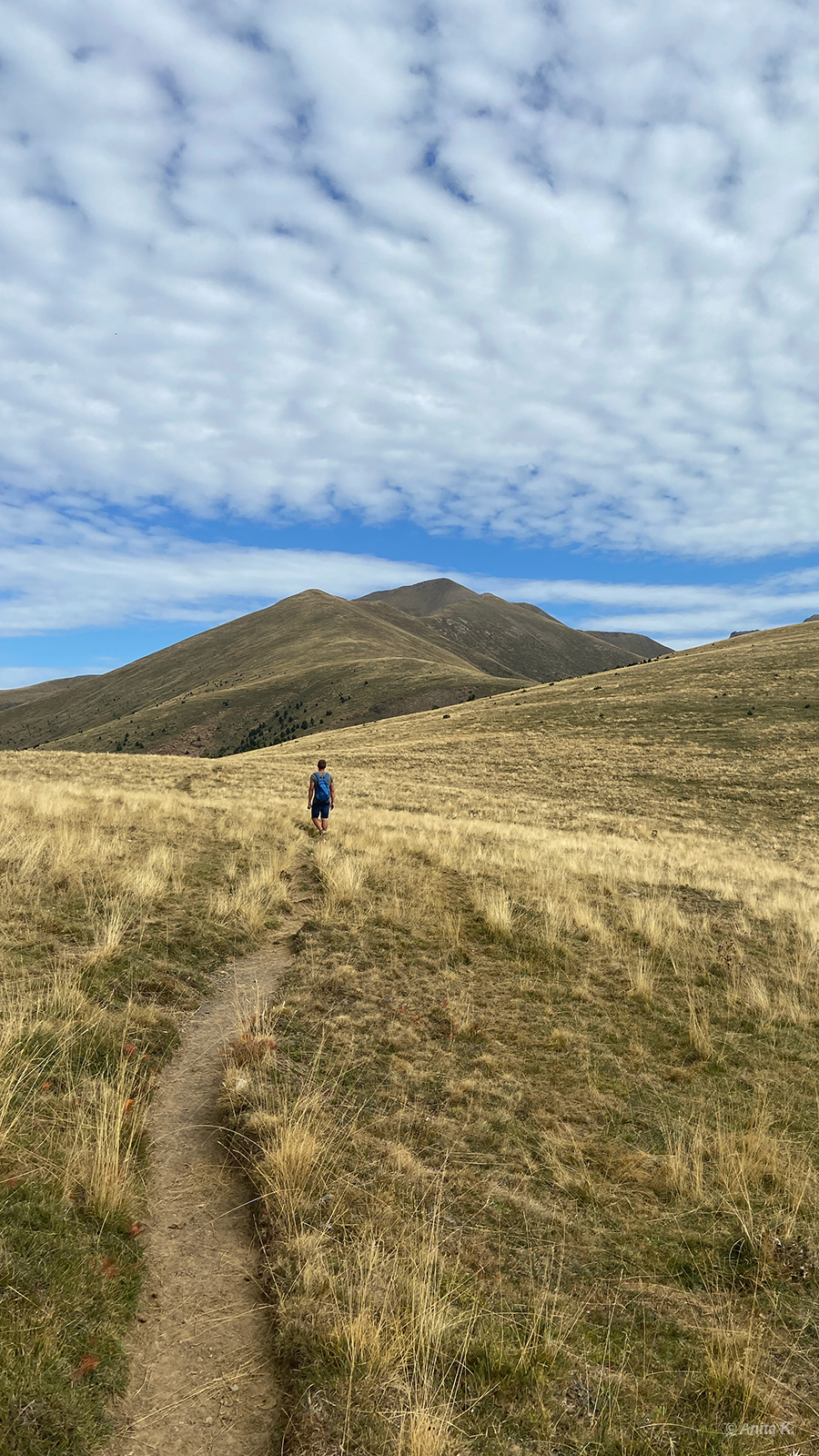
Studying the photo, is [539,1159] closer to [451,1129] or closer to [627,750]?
[451,1129]

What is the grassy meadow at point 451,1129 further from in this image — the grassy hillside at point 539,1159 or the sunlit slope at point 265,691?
the sunlit slope at point 265,691

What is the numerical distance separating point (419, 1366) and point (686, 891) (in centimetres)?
1336

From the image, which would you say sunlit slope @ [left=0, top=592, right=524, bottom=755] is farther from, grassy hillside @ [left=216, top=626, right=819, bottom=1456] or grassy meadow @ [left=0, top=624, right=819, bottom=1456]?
grassy hillside @ [left=216, top=626, right=819, bottom=1456]

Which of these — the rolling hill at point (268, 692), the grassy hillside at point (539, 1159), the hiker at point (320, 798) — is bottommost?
the grassy hillside at point (539, 1159)

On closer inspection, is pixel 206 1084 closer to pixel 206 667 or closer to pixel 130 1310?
pixel 130 1310

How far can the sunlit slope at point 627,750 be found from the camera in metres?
32.7

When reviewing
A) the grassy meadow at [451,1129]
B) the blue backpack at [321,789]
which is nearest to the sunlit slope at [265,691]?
the blue backpack at [321,789]

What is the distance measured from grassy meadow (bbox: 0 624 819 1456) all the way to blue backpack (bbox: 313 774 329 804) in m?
2.06

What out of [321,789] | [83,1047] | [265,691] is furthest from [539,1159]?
[265,691]

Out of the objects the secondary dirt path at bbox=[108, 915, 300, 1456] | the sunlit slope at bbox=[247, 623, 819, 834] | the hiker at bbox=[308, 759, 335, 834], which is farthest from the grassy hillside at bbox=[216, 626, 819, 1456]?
the sunlit slope at bbox=[247, 623, 819, 834]

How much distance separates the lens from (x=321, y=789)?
57.1 feet

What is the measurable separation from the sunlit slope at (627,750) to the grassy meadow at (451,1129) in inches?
646

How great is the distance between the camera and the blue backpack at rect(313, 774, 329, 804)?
1738 cm

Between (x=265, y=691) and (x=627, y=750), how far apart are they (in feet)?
327
